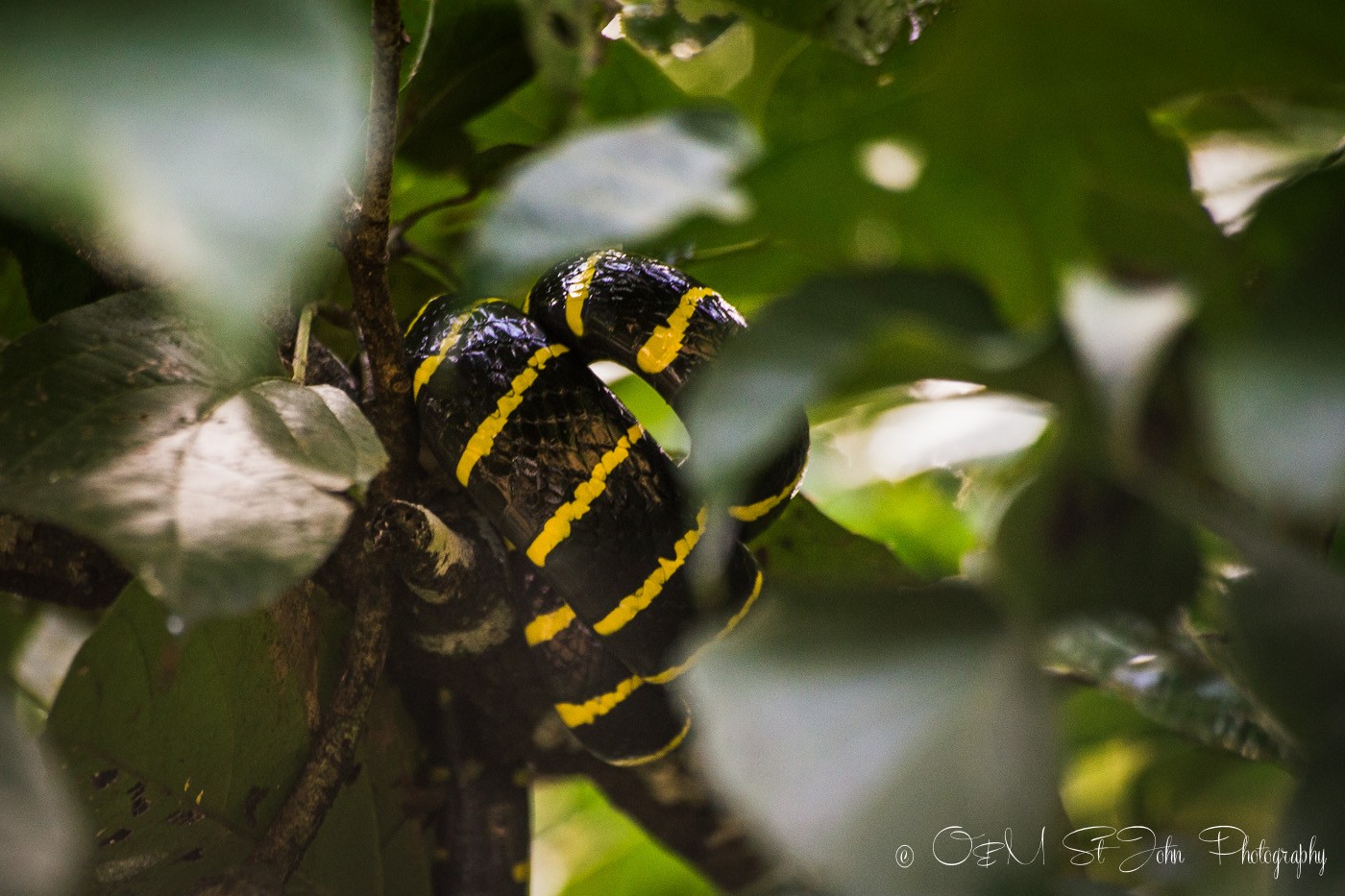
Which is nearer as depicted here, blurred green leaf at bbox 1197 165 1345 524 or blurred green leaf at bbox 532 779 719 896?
blurred green leaf at bbox 1197 165 1345 524

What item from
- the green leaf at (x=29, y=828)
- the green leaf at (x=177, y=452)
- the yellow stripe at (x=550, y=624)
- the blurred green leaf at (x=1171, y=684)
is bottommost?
the blurred green leaf at (x=1171, y=684)

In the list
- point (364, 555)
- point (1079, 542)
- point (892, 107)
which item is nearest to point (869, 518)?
point (892, 107)

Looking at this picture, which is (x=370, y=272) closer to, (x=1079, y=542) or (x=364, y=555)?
(x=364, y=555)

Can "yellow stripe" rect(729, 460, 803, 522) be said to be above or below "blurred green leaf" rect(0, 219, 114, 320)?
below

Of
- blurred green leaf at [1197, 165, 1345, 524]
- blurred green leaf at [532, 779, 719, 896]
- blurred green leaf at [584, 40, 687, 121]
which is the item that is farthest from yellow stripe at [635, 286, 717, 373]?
blurred green leaf at [532, 779, 719, 896]

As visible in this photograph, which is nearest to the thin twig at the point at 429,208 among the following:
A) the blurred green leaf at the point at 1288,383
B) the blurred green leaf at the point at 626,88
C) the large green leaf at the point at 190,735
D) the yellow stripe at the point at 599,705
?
the blurred green leaf at the point at 626,88

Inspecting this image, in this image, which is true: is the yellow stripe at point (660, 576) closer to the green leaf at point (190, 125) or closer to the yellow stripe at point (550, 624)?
the yellow stripe at point (550, 624)

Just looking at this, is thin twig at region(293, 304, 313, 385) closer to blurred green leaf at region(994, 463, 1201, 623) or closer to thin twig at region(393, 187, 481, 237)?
thin twig at region(393, 187, 481, 237)

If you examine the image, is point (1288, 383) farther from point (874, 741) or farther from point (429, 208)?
point (429, 208)
